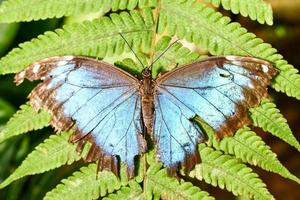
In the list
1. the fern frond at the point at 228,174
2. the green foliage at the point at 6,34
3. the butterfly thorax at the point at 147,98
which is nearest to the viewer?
the fern frond at the point at 228,174

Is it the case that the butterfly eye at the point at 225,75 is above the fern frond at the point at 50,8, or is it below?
below

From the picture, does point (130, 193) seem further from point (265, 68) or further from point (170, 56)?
point (265, 68)

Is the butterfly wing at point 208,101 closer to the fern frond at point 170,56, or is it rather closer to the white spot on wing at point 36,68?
the fern frond at point 170,56

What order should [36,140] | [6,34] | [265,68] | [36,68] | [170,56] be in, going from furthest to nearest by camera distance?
[36,140] → [6,34] → [170,56] → [36,68] → [265,68]

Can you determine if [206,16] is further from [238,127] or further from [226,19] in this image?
[238,127]

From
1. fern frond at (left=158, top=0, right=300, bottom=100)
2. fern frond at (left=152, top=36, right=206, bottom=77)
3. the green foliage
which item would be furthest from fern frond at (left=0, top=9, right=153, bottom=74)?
the green foliage

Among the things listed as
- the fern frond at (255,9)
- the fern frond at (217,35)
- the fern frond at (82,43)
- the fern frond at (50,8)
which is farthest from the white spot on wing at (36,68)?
the fern frond at (255,9)

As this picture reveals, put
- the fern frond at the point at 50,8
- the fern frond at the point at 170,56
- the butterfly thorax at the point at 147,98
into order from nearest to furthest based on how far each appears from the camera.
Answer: the butterfly thorax at the point at 147,98, the fern frond at the point at 170,56, the fern frond at the point at 50,8

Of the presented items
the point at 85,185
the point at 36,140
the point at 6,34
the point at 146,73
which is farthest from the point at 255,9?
the point at 36,140
